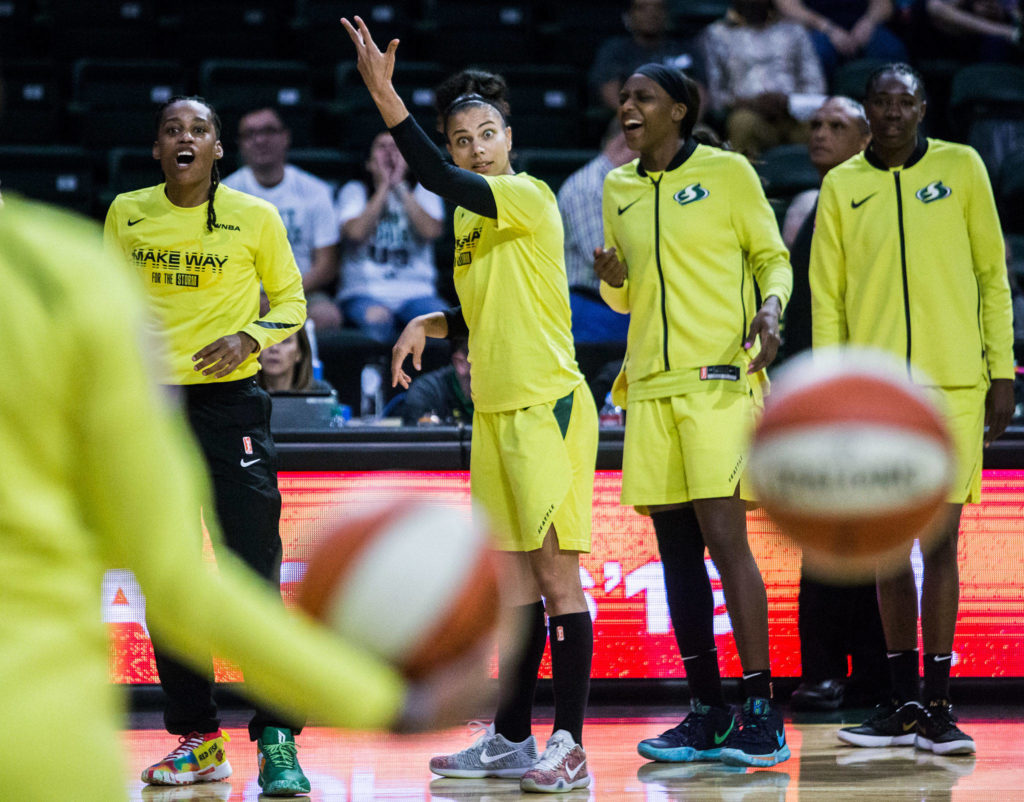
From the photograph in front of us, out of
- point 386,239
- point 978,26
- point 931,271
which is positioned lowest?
point 931,271

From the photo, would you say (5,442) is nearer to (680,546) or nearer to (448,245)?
(680,546)

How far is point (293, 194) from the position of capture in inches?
320

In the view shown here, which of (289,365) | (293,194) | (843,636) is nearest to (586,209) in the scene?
(293,194)

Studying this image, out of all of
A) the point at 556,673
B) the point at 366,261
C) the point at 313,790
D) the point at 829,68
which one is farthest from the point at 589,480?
the point at 829,68

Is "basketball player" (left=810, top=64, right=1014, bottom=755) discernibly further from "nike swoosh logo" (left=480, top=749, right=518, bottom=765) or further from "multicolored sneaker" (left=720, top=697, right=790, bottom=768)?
"nike swoosh logo" (left=480, top=749, right=518, bottom=765)

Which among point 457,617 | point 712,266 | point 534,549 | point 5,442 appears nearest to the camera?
point 5,442

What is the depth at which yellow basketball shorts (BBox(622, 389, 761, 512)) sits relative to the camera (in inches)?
175

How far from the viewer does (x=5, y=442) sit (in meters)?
1.35

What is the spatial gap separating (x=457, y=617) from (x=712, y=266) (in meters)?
3.27

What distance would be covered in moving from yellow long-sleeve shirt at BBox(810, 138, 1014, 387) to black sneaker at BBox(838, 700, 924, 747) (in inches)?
43.9

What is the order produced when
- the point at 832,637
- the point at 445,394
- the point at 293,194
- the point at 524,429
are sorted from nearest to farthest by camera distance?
the point at 524,429
the point at 832,637
the point at 445,394
the point at 293,194

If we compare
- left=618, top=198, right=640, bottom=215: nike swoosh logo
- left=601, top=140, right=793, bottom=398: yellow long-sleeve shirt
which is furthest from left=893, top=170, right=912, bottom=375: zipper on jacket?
left=618, top=198, right=640, bottom=215: nike swoosh logo

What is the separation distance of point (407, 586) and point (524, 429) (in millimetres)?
2718

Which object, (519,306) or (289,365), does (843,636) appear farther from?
(289,365)
